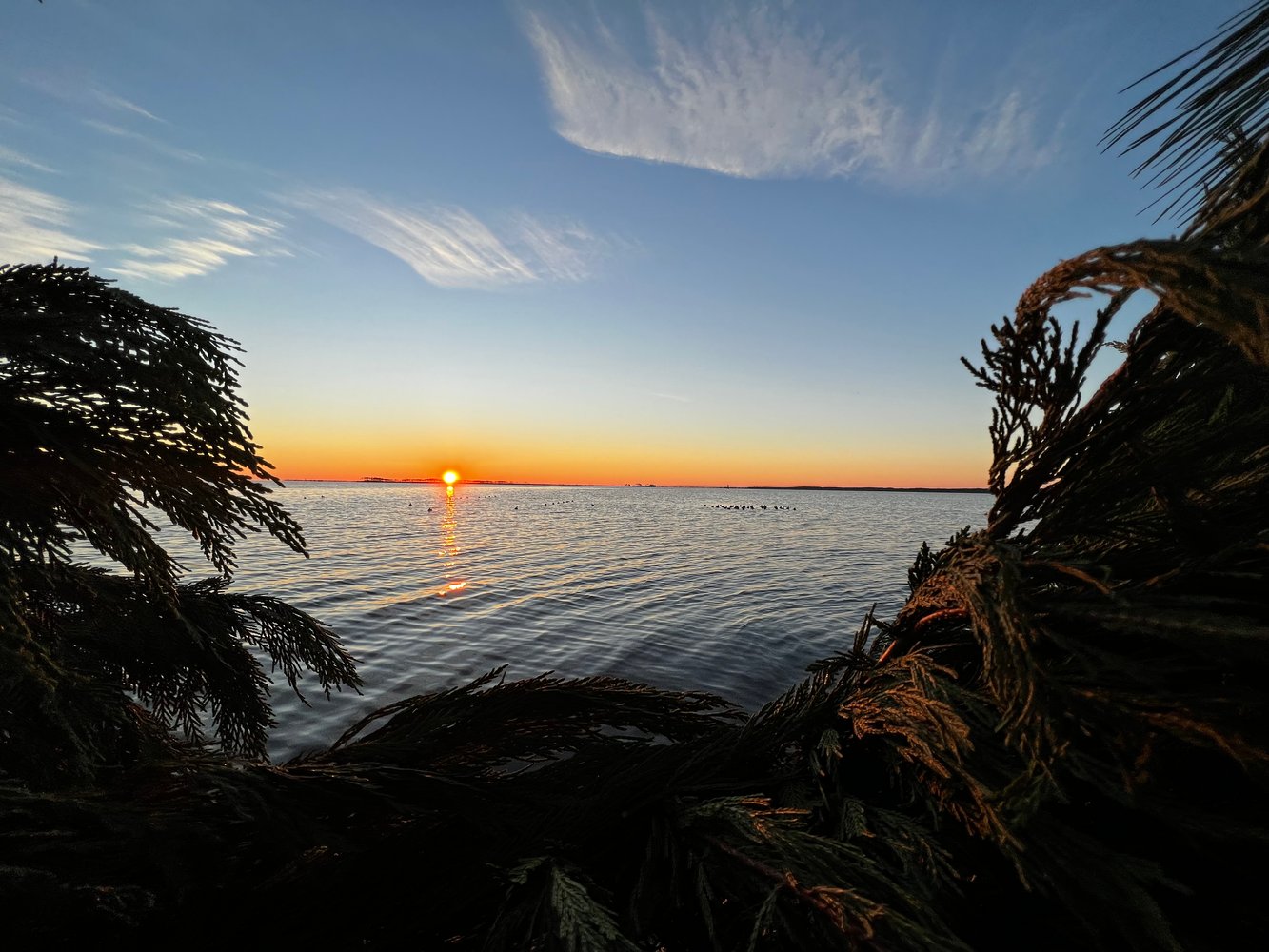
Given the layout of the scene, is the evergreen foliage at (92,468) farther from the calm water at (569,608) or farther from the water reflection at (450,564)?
the water reflection at (450,564)

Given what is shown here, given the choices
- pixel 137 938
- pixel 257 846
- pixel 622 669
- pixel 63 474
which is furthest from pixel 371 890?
pixel 622 669

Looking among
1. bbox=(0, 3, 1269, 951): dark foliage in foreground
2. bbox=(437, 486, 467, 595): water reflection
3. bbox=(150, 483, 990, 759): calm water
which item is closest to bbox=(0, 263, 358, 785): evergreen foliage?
bbox=(0, 3, 1269, 951): dark foliage in foreground

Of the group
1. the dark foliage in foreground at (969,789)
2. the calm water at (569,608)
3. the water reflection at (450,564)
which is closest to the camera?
the dark foliage in foreground at (969,789)

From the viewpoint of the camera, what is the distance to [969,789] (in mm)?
1451

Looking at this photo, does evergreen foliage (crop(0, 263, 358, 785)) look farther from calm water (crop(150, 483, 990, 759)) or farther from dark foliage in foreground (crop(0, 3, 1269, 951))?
calm water (crop(150, 483, 990, 759))

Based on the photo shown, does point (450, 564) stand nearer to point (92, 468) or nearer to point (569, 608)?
point (569, 608)

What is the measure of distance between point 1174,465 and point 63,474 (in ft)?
8.70

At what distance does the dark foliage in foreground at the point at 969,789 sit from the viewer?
1.08 meters

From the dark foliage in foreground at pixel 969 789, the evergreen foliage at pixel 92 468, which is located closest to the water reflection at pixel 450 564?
the evergreen foliage at pixel 92 468

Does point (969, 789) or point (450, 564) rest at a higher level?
point (969, 789)

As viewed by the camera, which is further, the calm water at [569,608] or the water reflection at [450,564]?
the water reflection at [450,564]

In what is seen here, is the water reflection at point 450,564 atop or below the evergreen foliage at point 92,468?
below

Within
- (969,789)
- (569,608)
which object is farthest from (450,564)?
(969,789)

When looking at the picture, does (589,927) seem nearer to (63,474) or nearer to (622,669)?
(63,474)
